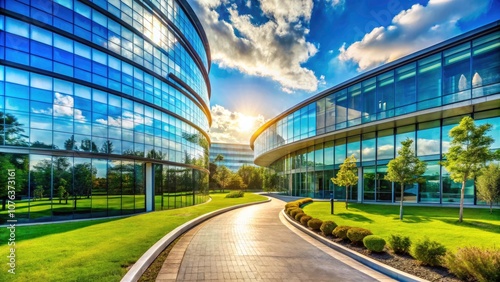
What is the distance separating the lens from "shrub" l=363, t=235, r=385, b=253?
8320 millimetres

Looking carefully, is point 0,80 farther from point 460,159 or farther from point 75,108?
point 460,159

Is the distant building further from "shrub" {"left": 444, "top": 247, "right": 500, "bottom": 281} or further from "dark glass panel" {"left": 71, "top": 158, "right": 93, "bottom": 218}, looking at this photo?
"shrub" {"left": 444, "top": 247, "right": 500, "bottom": 281}

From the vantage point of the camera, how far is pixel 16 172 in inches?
611

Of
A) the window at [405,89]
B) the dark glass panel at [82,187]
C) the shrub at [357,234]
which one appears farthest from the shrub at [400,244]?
the dark glass panel at [82,187]

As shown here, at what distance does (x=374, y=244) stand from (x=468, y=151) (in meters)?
11.1

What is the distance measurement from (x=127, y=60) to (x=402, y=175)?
24644 mm

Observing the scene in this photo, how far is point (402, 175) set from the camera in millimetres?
16766

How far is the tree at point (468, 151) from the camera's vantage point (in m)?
14.0

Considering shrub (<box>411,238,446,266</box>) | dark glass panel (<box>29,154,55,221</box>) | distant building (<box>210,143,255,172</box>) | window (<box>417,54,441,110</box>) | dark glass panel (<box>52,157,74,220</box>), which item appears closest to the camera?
shrub (<box>411,238,446,266</box>)

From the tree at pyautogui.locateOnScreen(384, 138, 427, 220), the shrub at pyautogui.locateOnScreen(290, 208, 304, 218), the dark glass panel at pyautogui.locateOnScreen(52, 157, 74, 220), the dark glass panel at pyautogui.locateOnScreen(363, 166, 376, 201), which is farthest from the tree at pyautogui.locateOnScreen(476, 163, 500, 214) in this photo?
the dark glass panel at pyautogui.locateOnScreen(52, 157, 74, 220)

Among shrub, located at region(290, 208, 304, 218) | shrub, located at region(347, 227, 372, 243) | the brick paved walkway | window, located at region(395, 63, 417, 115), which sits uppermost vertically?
Result: window, located at region(395, 63, 417, 115)

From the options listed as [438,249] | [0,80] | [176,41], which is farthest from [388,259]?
[176,41]

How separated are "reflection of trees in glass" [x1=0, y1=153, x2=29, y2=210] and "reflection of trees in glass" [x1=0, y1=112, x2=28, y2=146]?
892 millimetres

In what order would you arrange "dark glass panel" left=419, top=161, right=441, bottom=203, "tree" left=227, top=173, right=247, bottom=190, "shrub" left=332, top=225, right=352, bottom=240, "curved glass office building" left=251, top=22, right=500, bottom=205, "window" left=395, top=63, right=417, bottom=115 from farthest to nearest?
"tree" left=227, top=173, right=247, bottom=190, "window" left=395, top=63, right=417, bottom=115, "dark glass panel" left=419, top=161, right=441, bottom=203, "curved glass office building" left=251, top=22, right=500, bottom=205, "shrub" left=332, top=225, right=352, bottom=240
